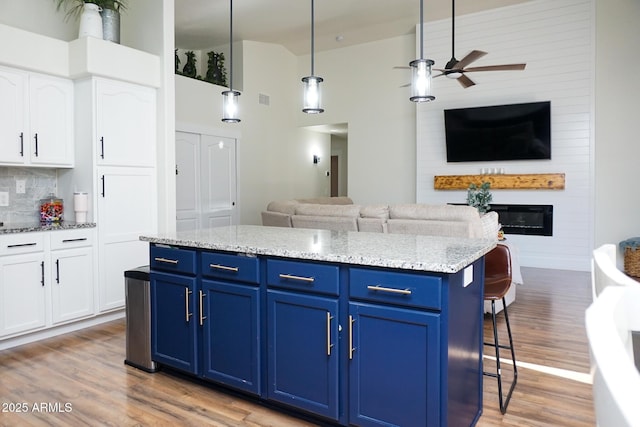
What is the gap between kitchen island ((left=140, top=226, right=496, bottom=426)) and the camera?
6.22 feet

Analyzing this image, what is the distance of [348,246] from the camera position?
234cm

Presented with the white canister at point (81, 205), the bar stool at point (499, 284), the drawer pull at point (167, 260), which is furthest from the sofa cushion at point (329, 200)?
the bar stool at point (499, 284)

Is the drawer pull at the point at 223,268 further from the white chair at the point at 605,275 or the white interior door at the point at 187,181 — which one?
the white interior door at the point at 187,181

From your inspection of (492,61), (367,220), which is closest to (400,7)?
(492,61)

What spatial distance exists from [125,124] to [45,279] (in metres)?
1.53

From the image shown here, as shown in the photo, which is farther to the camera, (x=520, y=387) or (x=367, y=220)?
(x=367, y=220)

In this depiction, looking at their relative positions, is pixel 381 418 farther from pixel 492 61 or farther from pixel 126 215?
pixel 492 61

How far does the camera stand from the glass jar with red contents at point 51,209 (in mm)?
4070

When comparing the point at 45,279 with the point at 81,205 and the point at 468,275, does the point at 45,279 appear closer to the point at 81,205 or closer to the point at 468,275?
the point at 81,205

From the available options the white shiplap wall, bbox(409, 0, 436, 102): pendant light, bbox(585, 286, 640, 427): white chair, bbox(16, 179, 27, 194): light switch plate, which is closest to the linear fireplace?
the white shiplap wall

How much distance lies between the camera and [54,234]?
3658 millimetres

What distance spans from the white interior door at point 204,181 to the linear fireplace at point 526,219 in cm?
438

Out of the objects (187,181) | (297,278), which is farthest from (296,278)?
(187,181)

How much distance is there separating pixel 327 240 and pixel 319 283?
491 mm
